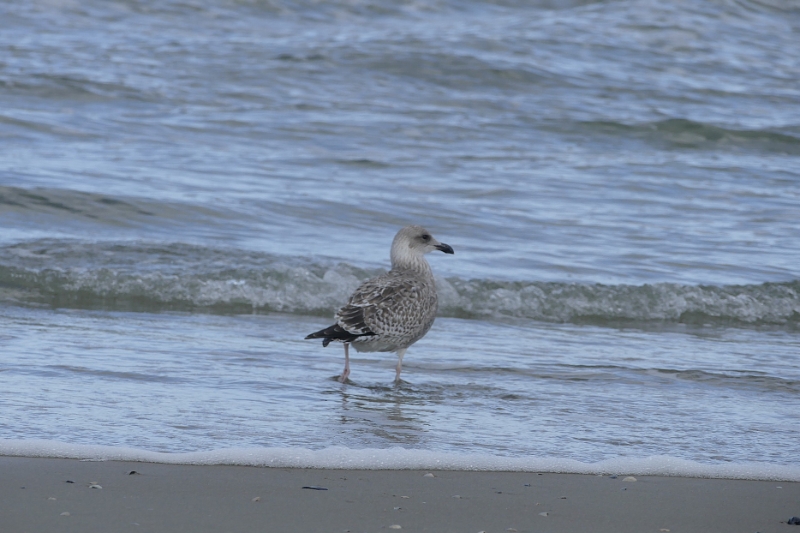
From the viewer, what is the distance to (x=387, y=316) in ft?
19.1

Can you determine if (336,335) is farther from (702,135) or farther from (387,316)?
(702,135)

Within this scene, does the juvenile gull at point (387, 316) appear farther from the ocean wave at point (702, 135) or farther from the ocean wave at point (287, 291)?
the ocean wave at point (702, 135)

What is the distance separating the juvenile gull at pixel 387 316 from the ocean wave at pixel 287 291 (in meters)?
1.71

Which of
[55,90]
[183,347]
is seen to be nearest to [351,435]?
[183,347]

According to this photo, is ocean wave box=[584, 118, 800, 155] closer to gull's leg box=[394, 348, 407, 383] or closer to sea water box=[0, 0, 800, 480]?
sea water box=[0, 0, 800, 480]

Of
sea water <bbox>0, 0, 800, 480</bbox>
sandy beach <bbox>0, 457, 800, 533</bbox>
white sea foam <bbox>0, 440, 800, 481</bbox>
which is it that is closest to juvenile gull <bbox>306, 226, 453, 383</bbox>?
sea water <bbox>0, 0, 800, 480</bbox>

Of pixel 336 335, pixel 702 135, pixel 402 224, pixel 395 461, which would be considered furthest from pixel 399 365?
pixel 702 135

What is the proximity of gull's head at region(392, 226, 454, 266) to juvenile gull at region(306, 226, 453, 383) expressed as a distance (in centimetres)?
10

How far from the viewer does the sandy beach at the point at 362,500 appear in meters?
3.21

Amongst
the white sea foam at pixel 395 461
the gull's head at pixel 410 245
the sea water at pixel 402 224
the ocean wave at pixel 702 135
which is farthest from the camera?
the ocean wave at pixel 702 135

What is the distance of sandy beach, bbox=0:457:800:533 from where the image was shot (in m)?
3.21

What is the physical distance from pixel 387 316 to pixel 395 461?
192 centimetres

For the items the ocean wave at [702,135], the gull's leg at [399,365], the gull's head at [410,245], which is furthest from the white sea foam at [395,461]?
the ocean wave at [702,135]

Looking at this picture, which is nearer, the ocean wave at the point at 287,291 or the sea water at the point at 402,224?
the sea water at the point at 402,224
